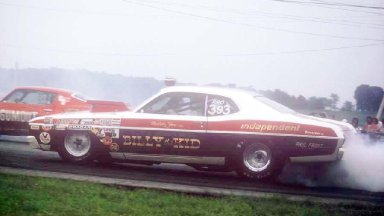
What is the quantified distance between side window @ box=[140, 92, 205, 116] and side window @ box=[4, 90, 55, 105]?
4.38m

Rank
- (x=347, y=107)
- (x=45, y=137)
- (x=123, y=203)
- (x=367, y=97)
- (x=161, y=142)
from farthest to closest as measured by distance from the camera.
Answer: (x=347, y=107)
(x=367, y=97)
(x=45, y=137)
(x=161, y=142)
(x=123, y=203)

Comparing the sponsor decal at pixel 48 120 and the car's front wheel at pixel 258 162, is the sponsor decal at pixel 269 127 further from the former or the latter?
the sponsor decal at pixel 48 120

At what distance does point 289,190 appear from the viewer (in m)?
5.91

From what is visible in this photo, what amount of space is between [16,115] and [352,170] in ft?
24.7

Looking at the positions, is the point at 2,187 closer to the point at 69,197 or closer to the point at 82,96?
the point at 69,197

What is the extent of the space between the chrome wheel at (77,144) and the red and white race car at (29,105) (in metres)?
2.90

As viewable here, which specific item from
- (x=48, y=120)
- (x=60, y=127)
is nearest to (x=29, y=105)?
(x=48, y=120)

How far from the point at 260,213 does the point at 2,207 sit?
2.55 m

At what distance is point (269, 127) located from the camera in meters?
6.37

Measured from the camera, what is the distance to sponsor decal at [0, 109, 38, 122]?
9.97m

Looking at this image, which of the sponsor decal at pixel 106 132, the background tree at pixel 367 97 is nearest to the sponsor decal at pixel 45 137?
the sponsor decal at pixel 106 132

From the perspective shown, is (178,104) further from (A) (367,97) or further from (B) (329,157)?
(A) (367,97)

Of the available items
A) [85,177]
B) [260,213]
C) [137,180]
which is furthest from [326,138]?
[85,177]

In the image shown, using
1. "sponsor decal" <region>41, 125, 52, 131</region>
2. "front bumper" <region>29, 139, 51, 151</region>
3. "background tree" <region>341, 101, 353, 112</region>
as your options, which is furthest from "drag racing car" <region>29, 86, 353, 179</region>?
"background tree" <region>341, 101, 353, 112</region>
